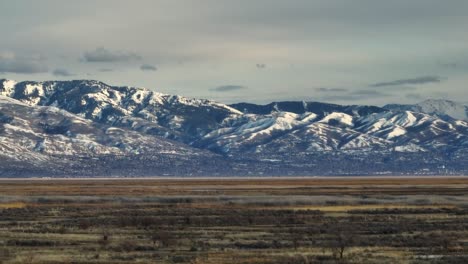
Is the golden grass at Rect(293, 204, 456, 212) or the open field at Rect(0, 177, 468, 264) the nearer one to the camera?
the open field at Rect(0, 177, 468, 264)

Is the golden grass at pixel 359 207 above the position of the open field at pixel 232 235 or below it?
below

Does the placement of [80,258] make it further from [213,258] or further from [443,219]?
[443,219]

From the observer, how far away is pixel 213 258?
5244cm

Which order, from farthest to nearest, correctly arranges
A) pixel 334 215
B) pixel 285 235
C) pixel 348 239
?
pixel 334 215
pixel 285 235
pixel 348 239

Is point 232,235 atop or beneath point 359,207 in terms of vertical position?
atop

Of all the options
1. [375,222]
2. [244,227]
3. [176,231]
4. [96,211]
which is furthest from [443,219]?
[96,211]

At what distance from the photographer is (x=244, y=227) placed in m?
74.9

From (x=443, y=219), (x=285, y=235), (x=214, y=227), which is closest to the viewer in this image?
(x=285, y=235)

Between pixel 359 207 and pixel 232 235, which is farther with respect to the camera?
pixel 359 207

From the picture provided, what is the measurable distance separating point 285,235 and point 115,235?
41.4 ft

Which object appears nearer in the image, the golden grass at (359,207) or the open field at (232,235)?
the open field at (232,235)

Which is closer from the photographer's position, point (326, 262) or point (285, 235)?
point (326, 262)

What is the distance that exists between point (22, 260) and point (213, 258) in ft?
35.7

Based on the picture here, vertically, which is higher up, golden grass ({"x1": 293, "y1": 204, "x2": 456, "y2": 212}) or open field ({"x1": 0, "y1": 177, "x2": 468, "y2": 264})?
open field ({"x1": 0, "y1": 177, "x2": 468, "y2": 264})
